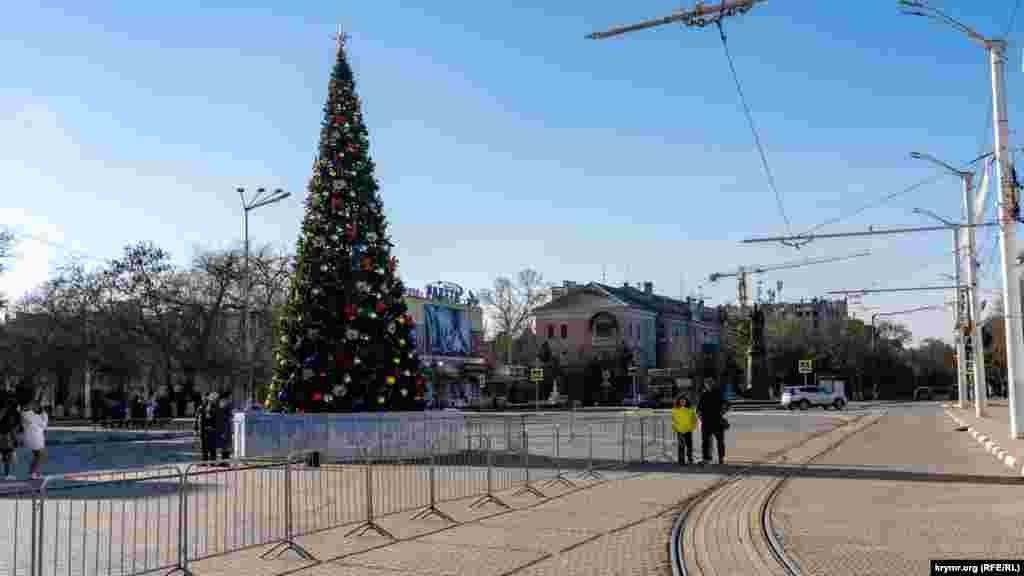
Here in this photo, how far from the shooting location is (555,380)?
79.4m

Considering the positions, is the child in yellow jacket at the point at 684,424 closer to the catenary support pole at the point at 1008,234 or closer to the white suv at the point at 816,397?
the catenary support pole at the point at 1008,234

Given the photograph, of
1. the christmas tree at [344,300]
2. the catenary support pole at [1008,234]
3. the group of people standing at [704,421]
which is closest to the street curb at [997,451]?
the catenary support pole at [1008,234]

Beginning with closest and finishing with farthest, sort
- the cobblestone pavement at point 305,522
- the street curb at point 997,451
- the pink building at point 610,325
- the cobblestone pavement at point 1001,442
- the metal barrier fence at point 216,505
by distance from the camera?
the metal barrier fence at point 216,505 < the cobblestone pavement at point 305,522 < the street curb at point 997,451 < the cobblestone pavement at point 1001,442 < the pink building at point 610,325

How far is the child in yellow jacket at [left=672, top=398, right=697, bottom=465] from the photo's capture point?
2075 centimetres

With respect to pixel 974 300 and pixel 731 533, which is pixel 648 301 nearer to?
pixel 974 300

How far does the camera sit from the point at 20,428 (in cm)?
2016

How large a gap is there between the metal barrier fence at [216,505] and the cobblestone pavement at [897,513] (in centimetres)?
407

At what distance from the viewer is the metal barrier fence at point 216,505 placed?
919 centimetres

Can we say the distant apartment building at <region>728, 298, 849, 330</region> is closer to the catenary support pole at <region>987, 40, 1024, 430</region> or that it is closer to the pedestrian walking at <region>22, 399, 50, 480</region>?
the catenary support pole at <region>987, 40, 1024, 430</region>

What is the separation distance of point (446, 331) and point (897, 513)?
212 feet

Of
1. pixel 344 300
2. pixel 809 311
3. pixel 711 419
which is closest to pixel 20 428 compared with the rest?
pixel 344 300

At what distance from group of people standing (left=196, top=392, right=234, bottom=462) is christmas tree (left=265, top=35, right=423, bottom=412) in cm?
117

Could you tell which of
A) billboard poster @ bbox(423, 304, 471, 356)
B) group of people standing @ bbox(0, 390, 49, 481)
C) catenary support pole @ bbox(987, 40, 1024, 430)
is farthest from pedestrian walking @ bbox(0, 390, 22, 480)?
billboard poster @ bbox(423, 304, 471, 356)

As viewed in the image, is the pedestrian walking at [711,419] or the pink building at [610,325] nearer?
the pedestrian walking at [711,419]
